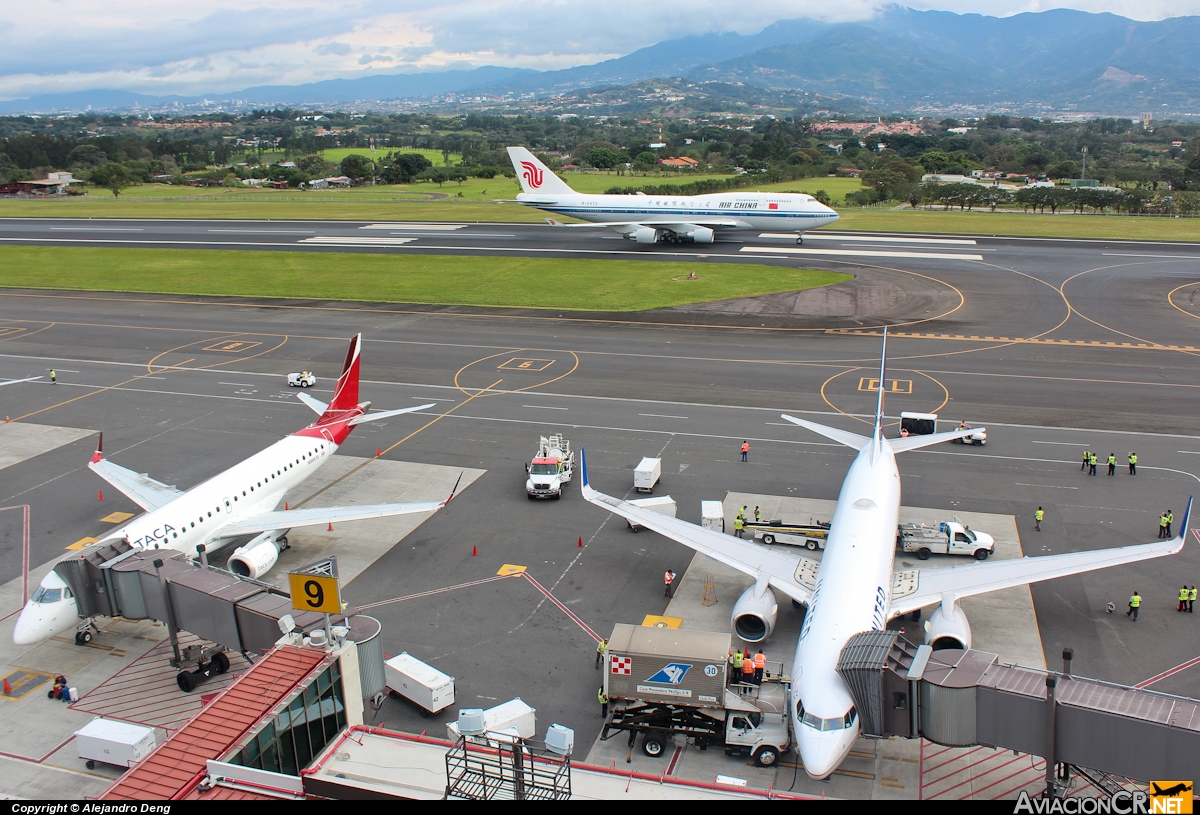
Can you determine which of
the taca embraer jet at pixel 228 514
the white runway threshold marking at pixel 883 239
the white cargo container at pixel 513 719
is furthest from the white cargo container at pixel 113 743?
the white runway threshold marking at pixel 883 239

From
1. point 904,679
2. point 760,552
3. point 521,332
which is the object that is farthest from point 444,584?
point 521,332

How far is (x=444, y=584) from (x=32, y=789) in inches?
659

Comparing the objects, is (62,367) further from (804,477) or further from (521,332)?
(804,477)

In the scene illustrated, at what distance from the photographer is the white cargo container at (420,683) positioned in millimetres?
29375

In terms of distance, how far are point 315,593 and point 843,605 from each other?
1712cm

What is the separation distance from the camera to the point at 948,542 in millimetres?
40375

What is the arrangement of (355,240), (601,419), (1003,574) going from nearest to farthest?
(1003,574)
(601,419)
(355,240)

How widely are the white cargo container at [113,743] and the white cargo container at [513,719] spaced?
9699 millimetres

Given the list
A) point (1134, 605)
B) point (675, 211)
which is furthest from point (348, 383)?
point (675, 211)

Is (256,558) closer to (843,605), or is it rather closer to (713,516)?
(713,516)

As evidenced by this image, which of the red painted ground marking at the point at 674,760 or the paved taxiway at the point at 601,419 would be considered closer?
the red painted ground marking at the point at 674,760

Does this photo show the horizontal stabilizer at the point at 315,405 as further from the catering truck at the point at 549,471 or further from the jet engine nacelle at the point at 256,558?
the catering truck at the point at 549,471

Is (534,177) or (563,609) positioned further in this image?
(534,177)

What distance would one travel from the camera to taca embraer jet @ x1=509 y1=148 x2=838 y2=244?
407ft
